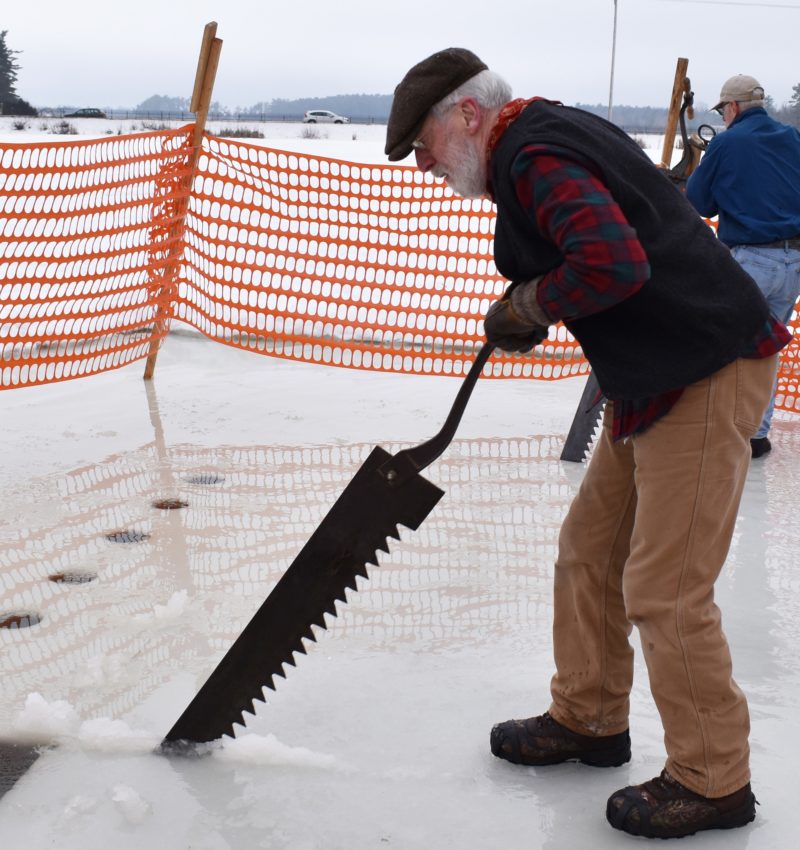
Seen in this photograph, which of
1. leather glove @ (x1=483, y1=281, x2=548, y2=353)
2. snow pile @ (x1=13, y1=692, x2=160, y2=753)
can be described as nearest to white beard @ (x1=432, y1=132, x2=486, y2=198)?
leather glove @ (x1=483, y1=281, x2=548, y2=353)

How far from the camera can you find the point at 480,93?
7.04 ft

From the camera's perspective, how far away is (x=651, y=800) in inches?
91.6

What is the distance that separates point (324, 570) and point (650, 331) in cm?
92

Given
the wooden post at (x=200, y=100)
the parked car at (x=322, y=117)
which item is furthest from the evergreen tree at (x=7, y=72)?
the wooden post at (x=200, y=100)

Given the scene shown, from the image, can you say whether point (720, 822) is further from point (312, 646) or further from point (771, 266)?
point (771, 266)

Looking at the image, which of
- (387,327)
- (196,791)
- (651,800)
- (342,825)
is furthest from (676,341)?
(387,327)

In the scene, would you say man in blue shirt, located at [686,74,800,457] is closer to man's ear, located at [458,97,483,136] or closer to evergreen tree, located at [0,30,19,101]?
man's ear, located at [458,97,483,136]

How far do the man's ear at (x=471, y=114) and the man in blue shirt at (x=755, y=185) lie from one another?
316cm

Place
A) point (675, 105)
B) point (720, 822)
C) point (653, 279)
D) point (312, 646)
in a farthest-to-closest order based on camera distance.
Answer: point (675, 105) → point (312, 646) → point (720, 822) → point (653, 279)

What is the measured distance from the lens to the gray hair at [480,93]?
2.15m

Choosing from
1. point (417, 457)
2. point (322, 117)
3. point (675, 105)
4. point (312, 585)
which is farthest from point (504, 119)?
point (322, 117)

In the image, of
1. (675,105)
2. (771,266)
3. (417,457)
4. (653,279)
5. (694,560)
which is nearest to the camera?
(653,279)

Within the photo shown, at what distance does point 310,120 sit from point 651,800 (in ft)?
202

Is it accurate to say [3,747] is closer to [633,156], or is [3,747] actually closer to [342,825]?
[342,825]
